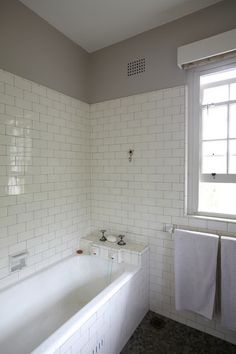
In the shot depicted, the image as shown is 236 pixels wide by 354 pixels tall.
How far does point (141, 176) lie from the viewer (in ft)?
6.99

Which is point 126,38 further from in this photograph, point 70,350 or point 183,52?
point 70,350

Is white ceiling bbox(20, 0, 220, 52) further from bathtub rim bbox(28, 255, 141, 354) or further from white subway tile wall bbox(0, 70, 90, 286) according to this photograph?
bathtub rim bbox(28, 255, 141, 354)

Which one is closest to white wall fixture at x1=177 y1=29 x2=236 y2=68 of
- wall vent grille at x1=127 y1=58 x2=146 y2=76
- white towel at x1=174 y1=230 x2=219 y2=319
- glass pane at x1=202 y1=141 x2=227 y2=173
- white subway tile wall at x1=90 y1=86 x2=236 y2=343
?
white subway tile wall at x1=90 y1=86 x2=236 y2=343

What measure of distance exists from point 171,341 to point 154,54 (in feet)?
8.86

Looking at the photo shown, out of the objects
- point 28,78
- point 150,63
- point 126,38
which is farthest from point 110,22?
point 28,78

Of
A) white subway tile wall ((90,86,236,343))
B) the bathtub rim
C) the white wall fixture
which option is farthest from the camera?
white subway tile wall ((90,86,236,343))

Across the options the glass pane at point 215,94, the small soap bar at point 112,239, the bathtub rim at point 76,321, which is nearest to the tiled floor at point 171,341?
the bathtub rim at point 76,321

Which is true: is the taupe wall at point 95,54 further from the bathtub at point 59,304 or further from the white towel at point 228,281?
the bathtub at point 59,304

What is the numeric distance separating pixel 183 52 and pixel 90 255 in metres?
2.22

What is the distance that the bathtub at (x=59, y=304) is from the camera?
1.23 m

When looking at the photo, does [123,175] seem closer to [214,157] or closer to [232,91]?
[214,157]

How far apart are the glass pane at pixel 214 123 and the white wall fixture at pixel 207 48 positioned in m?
0.44

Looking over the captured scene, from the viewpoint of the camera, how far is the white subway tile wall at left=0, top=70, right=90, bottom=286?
5.27 ft

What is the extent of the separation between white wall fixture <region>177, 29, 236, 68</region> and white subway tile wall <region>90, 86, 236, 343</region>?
262 millimetres
